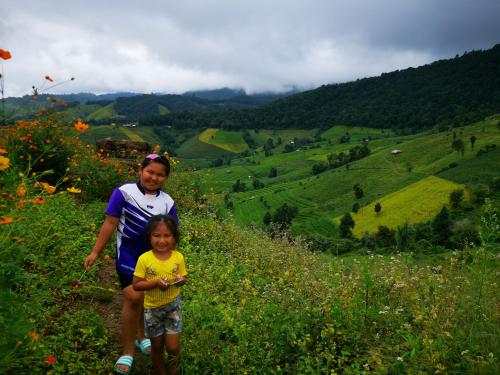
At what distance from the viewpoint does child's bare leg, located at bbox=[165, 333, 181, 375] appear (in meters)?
2.86

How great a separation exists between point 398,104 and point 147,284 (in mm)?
188971

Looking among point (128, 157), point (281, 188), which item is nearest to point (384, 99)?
point (281, 188)

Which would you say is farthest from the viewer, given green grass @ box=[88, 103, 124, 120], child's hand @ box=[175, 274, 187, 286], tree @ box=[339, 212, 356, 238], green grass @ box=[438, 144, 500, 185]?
green grass @ box=[88, 103, 124, 120]

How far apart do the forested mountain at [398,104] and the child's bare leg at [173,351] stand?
518 feet

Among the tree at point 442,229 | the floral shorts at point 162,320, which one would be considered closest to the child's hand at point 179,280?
the floral shorts at point 162,320

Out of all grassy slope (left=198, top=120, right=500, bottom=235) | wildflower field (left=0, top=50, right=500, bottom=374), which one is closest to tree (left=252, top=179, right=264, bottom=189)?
grassy slope (left=198, top=120, right=500, bottom=235)

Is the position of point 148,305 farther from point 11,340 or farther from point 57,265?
point 57,265

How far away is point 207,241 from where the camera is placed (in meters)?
6.20

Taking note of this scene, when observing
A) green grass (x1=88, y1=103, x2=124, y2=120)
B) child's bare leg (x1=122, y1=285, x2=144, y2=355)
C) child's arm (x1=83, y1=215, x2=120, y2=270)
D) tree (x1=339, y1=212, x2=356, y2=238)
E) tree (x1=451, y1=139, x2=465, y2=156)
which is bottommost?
tree (x1=339, y1=212, x2=356, y2=238)

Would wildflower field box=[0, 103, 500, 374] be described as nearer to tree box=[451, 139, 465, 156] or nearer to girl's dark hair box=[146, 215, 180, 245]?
girl's dark hair box=[146, 215, 180, 245]

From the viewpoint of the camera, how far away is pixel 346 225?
70.1 m

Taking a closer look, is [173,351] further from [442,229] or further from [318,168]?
[318,168]

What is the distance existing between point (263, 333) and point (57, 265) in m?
2.53

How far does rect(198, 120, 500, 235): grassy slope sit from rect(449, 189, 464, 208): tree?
12041 millimetres
